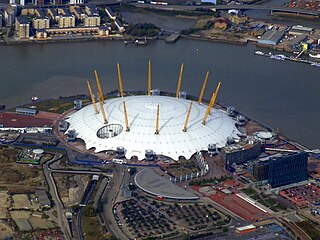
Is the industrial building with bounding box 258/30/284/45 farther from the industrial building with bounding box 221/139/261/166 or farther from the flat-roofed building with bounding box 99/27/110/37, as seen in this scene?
the industrial building with bounding box 221/139/261/166

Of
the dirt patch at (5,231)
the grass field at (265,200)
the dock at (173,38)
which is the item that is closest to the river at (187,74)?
the dock at (173,38)

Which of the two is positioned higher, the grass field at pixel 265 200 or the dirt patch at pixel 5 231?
the grass field at pixel 265 200

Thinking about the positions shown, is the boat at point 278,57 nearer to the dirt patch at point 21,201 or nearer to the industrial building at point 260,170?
the industrial building at point 260,170

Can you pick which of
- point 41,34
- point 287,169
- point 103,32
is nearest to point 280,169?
point 287,169

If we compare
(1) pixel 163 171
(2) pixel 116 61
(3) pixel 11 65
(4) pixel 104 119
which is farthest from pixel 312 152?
(3) pixel 11 65

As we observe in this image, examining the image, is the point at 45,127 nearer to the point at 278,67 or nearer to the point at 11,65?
the point at 11,65

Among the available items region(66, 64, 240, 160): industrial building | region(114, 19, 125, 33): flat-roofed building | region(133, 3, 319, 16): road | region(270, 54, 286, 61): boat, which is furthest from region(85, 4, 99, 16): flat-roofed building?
region(66, 64, 240, 160): industrial building

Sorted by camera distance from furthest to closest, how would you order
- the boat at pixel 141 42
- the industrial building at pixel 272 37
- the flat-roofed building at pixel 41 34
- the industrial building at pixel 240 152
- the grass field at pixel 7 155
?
the industrial building at pixel 272 37 → the flat-roofed building at pixel 41 34 → the boat at pixel 141 42 → the grass field at pixel 7 155 → the industrial building at pixel 240 152
